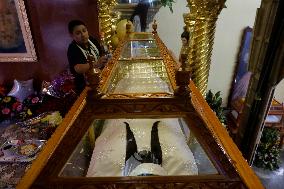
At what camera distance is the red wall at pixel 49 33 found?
399 cm

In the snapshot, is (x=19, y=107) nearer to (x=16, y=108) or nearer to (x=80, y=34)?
(x=16, y=108)

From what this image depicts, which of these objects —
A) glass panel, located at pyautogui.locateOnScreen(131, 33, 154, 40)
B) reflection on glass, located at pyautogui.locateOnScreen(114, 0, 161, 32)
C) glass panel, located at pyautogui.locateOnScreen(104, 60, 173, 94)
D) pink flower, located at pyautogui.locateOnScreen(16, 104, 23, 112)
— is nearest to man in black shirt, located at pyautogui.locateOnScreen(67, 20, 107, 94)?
glass panel, located at pyautogui.locateOnScreen(131, 33, 154, 40)

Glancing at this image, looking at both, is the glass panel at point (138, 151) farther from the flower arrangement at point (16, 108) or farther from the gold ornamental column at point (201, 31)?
the flower arrangement at point (16, 108)

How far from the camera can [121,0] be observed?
4.33m

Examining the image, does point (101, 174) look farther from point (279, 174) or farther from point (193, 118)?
point (279, 174)

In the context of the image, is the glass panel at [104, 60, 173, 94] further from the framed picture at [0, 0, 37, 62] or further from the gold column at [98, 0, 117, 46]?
the framed picture at [0, 0, 37, 62]

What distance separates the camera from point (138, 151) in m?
1.29

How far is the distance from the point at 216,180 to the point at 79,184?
56 centimetres

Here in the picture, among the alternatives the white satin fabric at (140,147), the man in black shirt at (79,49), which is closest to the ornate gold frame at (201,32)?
the man in black shirt at (79,49)

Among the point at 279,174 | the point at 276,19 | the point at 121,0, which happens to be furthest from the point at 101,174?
the point at 279,174

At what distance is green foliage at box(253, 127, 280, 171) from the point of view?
468 centimetres

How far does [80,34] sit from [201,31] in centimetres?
131

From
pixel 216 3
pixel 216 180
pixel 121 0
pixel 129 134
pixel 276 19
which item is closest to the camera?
pixel 216 180

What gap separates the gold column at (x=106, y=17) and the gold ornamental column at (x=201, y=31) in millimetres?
1186
